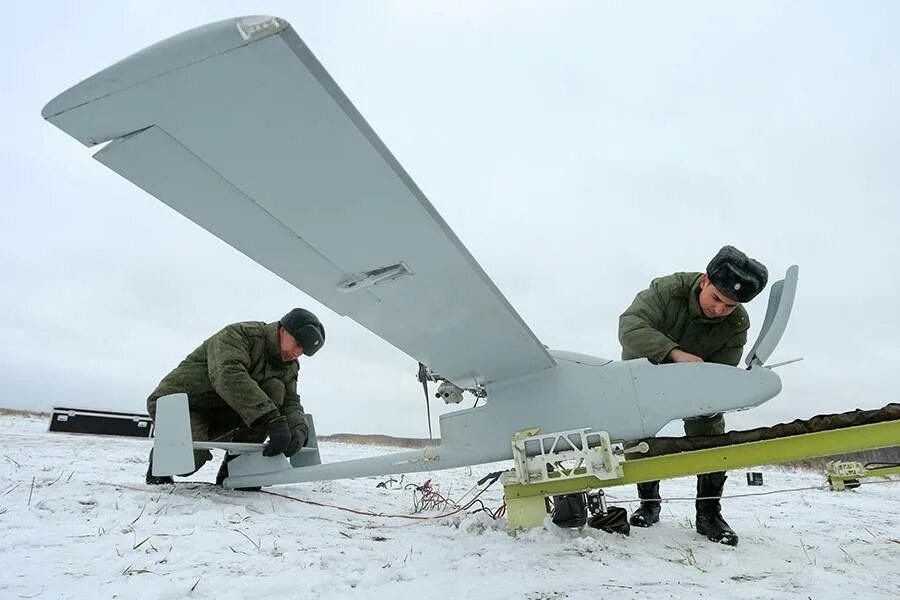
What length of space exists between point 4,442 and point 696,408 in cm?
728

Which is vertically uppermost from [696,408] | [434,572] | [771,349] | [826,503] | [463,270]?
Answer: [463,270]

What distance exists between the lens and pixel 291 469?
385cm

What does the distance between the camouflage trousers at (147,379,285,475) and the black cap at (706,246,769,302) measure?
140 inches

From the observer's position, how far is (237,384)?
3777 mm

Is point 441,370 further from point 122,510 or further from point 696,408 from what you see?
point 122,510

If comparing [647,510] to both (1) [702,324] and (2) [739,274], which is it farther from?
(2) [739,274]

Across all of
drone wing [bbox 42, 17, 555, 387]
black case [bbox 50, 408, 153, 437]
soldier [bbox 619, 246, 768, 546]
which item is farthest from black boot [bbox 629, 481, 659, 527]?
black case [bbox 50, 408, 153, 437]

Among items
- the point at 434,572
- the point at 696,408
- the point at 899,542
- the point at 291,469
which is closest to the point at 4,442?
the point at 291,469

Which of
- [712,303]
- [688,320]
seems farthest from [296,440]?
[712,303]

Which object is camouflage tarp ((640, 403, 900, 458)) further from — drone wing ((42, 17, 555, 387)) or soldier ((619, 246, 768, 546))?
drone wing ((42, 17, 555, 387))

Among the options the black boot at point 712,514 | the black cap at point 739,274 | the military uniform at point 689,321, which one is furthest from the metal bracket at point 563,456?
the black cap at point 739,274

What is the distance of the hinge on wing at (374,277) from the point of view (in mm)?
2111

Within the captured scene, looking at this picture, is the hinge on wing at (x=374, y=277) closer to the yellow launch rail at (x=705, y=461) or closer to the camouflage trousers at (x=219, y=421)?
the yellow launch rail at (x=705, y=461)

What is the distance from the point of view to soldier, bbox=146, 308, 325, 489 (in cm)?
379
